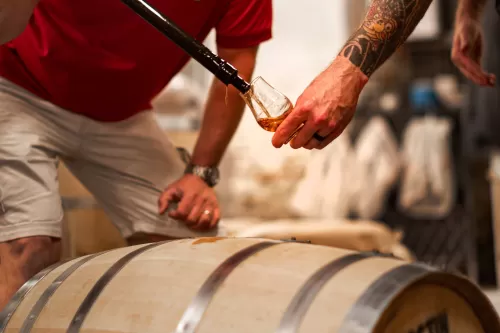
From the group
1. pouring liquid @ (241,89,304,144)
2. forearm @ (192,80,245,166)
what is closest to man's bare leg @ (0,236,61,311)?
forearm @ (192,80,245,166)

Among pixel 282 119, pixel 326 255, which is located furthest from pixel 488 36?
pixel 326 255

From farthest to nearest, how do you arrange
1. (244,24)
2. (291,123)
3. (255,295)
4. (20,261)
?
(244,24), (20,261), (291,123), (255,295)

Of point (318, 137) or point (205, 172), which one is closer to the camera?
point (318, 137)

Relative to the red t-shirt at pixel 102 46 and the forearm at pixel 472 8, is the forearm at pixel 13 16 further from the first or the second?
the forearm at pixel 472 8

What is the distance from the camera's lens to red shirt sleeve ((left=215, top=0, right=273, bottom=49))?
5.51 feet

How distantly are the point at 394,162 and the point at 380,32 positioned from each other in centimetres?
361

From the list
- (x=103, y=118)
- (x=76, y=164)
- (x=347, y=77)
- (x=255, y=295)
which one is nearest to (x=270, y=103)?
(x=347, y=77)

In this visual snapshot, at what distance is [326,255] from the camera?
1.04 metres

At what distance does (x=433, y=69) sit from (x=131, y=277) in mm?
4719

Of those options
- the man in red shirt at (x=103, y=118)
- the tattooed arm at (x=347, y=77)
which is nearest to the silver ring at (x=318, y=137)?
the tattooed arm at (x=347, y=77)

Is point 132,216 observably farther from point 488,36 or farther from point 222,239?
point 488,36

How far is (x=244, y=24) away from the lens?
1.69 m

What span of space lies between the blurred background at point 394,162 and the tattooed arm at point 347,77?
2.30m

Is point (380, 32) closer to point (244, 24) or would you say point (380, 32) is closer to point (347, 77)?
point (347, 77)
